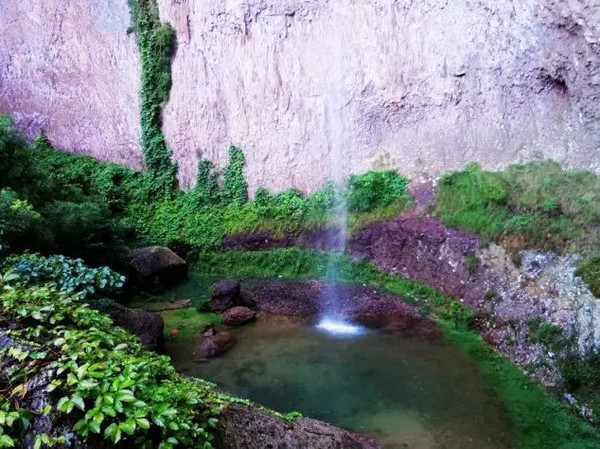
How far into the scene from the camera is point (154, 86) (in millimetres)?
17656

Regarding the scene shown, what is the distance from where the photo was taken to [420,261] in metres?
12.6

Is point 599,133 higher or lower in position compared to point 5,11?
lower

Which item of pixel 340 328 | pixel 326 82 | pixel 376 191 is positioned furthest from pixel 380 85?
pixel 340 328

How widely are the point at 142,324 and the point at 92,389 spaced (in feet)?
22.8

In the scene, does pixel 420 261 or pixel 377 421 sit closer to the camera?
pixel 377 421

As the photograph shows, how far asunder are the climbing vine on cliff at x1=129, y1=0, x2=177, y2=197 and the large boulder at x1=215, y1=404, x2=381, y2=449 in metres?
13.5

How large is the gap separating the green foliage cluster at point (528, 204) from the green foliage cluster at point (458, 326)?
202 centimetres

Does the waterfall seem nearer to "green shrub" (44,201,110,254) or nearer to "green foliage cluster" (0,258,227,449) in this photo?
"green shrub" (44,201,110,254)

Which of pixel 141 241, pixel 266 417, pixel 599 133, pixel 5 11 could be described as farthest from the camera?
pixel 5 11

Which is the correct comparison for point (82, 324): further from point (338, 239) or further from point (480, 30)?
point (480, 30)

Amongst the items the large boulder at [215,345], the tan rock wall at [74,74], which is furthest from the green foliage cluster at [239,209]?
the large boulder at [215,345]

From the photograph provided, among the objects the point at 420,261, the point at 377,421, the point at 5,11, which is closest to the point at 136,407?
the point at 377,421

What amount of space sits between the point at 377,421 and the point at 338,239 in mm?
7185

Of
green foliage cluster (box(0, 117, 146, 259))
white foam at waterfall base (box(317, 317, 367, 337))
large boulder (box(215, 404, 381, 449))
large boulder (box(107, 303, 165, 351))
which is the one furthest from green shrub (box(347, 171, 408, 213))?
large boulder (box(215, 404, 381, 449))
